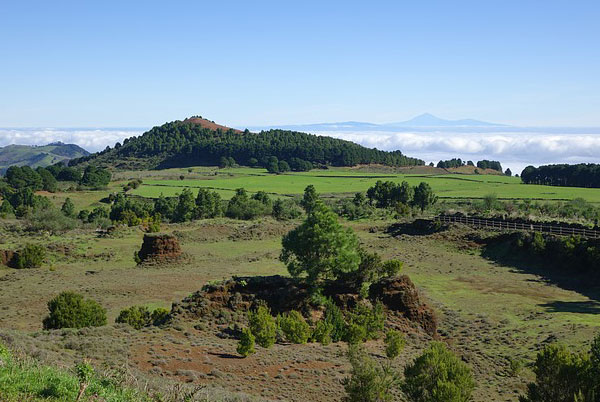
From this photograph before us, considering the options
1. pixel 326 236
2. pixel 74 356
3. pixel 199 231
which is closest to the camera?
pixel 74 356

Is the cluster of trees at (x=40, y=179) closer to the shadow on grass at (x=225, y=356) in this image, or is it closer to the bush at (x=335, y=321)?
the bush at (x=335, y=321)

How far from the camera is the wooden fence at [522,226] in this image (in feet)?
182

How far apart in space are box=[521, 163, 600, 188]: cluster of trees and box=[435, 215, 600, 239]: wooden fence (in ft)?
233

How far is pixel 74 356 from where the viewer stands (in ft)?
68.4

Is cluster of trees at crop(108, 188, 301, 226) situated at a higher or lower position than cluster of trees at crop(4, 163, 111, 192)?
lower

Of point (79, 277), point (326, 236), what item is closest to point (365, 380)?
point (326, 236)

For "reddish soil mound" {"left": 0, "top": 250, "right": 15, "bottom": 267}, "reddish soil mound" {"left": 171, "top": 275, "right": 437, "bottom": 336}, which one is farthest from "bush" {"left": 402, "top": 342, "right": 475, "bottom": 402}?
"reddish soil mound" {"left": 0, "top": 250, "right": 15, "bottom": 267}

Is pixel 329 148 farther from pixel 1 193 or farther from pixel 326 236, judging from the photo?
pixel 326 236

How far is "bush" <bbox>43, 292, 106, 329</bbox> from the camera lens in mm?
28703

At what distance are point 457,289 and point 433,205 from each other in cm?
5366

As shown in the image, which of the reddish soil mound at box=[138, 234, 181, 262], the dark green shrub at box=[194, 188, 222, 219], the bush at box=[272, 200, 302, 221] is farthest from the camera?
the bush at box=[272, 200, 302, 221]

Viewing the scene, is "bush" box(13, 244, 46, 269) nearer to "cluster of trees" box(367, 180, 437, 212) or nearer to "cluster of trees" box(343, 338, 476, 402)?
"cluster of trees" box(343, 338, 476, 402)

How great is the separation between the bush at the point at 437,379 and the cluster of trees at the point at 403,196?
7389cm

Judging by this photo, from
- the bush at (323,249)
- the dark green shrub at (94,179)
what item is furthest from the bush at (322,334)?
the dark green shrub at (94,179)
